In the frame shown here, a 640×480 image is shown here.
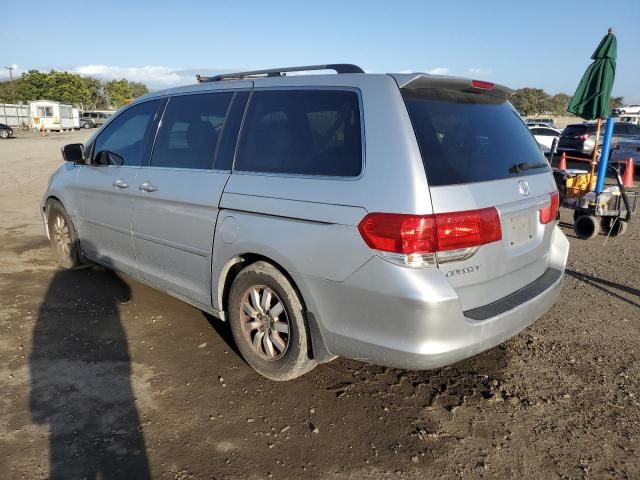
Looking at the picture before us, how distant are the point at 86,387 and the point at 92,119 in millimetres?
61056

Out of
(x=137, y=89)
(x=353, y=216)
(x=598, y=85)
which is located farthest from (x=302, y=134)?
(x=137, y=89)

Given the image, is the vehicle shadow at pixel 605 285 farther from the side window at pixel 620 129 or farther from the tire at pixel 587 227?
the side window at pixel 620 129

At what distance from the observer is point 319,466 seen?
254 cm

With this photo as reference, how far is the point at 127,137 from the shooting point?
175 inches

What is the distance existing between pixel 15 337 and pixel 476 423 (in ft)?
11.1

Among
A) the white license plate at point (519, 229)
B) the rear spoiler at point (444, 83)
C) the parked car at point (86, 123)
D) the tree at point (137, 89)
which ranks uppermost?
the tree at point (137, 89)

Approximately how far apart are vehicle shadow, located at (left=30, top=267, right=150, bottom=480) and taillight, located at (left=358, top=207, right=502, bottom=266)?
1624 mm

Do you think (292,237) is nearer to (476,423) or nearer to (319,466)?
(319,466)

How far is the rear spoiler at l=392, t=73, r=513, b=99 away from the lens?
108 inches

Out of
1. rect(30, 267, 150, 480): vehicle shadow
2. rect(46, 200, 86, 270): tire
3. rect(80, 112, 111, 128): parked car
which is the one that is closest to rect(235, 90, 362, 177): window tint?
rect(30, 267, 150, 480): vehicle shadow

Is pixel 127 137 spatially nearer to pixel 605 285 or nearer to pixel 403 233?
pixel 403 233

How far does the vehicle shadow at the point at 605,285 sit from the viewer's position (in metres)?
4.97

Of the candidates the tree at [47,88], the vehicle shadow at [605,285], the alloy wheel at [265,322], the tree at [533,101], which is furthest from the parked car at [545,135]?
the tree at [47,88]

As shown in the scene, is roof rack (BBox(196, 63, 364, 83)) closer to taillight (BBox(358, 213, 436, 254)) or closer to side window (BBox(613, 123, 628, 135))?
taillight (BBox(358, 213, 436, 254))
